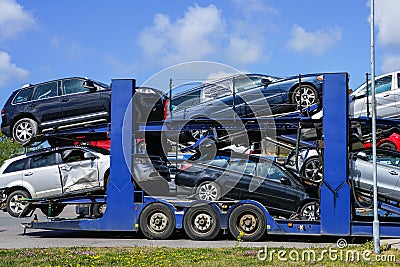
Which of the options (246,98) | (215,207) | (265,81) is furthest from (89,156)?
(265,81)

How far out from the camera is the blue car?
13.0 metres

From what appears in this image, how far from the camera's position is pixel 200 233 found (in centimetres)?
1241

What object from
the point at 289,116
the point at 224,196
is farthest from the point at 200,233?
the point at 289,116

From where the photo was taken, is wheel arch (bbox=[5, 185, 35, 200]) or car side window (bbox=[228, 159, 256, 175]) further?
wheel arch (bbox=[5, 185, 35, 200])

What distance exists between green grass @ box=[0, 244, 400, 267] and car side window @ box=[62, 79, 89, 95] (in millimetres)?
4212

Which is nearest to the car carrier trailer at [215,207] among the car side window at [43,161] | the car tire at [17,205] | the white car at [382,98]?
the car tire at [17,205]

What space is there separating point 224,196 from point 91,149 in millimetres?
3222

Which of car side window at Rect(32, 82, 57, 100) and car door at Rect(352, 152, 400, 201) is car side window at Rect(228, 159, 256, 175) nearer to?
car door at Rect(352, 152, 400, 201)

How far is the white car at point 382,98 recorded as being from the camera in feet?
44.6

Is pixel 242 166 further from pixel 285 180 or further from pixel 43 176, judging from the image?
pixel 43 176

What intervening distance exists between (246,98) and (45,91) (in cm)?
457

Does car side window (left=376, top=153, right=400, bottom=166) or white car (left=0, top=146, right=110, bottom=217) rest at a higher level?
car side window (left=376, top=153, right=400, bottom=166)

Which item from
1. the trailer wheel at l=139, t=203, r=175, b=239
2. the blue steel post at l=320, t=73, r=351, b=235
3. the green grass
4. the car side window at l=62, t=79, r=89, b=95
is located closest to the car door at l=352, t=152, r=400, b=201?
the blue steel post at l=320, t=73, r=351, b=235

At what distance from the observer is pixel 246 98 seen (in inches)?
523
